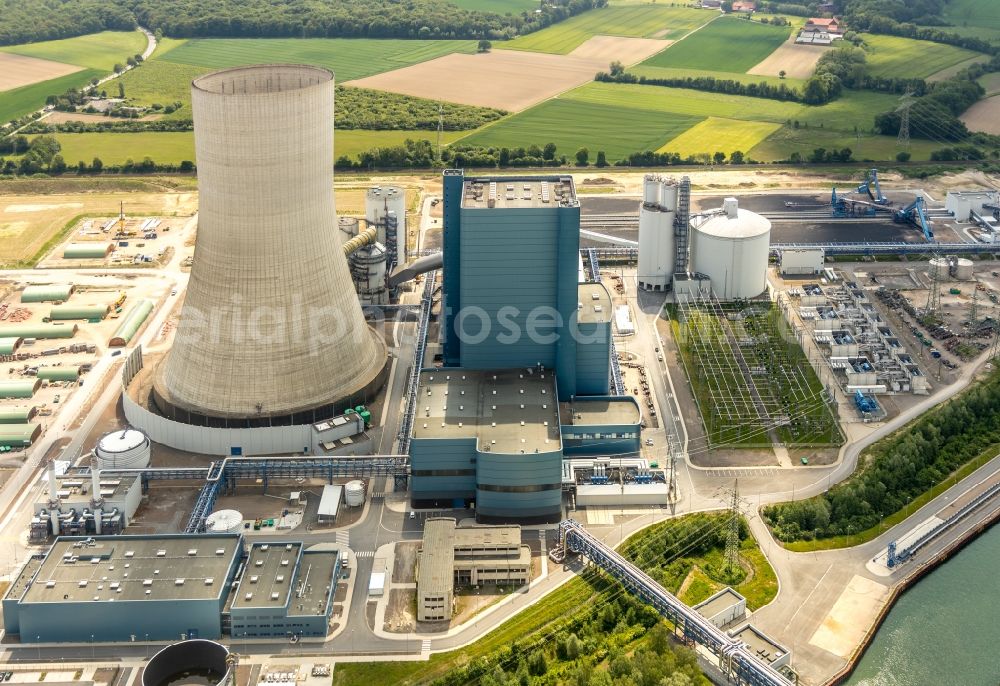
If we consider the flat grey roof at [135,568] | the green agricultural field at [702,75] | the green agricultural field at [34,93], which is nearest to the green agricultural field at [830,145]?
the green agricultural field at [702,75]

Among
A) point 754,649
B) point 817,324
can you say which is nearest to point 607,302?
point 817,324

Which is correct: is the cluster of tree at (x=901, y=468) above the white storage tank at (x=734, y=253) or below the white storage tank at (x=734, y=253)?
below

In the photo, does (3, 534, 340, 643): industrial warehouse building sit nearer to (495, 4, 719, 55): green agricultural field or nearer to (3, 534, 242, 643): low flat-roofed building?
(3, 534, 242, 643): low flat-roofed building

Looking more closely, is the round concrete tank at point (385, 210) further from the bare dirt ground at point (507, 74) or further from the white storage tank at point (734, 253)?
the bare dirt ground at point (507, 74)

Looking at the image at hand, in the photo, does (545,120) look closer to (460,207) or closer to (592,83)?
(592,83)

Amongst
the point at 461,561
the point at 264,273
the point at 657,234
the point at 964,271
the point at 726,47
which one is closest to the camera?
the point at 461,561

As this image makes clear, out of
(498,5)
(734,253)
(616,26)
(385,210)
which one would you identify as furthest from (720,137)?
(498,5)

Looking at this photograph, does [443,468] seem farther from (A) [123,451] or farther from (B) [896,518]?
(B) [896,518]
